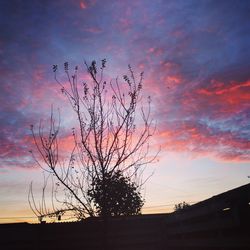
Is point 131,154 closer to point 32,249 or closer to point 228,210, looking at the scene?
point 228,210

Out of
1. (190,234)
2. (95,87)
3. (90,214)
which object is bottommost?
(190,234)

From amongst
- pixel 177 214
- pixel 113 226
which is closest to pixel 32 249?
pixel 113 226

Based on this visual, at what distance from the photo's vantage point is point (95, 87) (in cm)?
757

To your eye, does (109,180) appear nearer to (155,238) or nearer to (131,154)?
(131,154)

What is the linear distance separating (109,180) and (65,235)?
396cm

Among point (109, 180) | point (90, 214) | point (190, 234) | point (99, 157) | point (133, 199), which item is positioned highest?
point (133, 199)

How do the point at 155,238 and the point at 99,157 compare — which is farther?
the point at 155,238

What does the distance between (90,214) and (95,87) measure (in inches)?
108

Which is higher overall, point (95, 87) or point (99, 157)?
point (95, 87)

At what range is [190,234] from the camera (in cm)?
790

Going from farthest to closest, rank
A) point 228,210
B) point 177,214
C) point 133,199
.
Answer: point 133,199
point 177,214
point 228,210

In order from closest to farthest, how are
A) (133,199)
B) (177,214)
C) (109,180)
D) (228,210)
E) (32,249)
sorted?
(228,210), (109,180), (177,214), (32,249), (133,199)

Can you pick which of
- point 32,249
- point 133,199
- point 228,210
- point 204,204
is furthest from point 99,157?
point 133,199

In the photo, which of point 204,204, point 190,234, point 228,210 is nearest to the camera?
Answer: point 228,210
